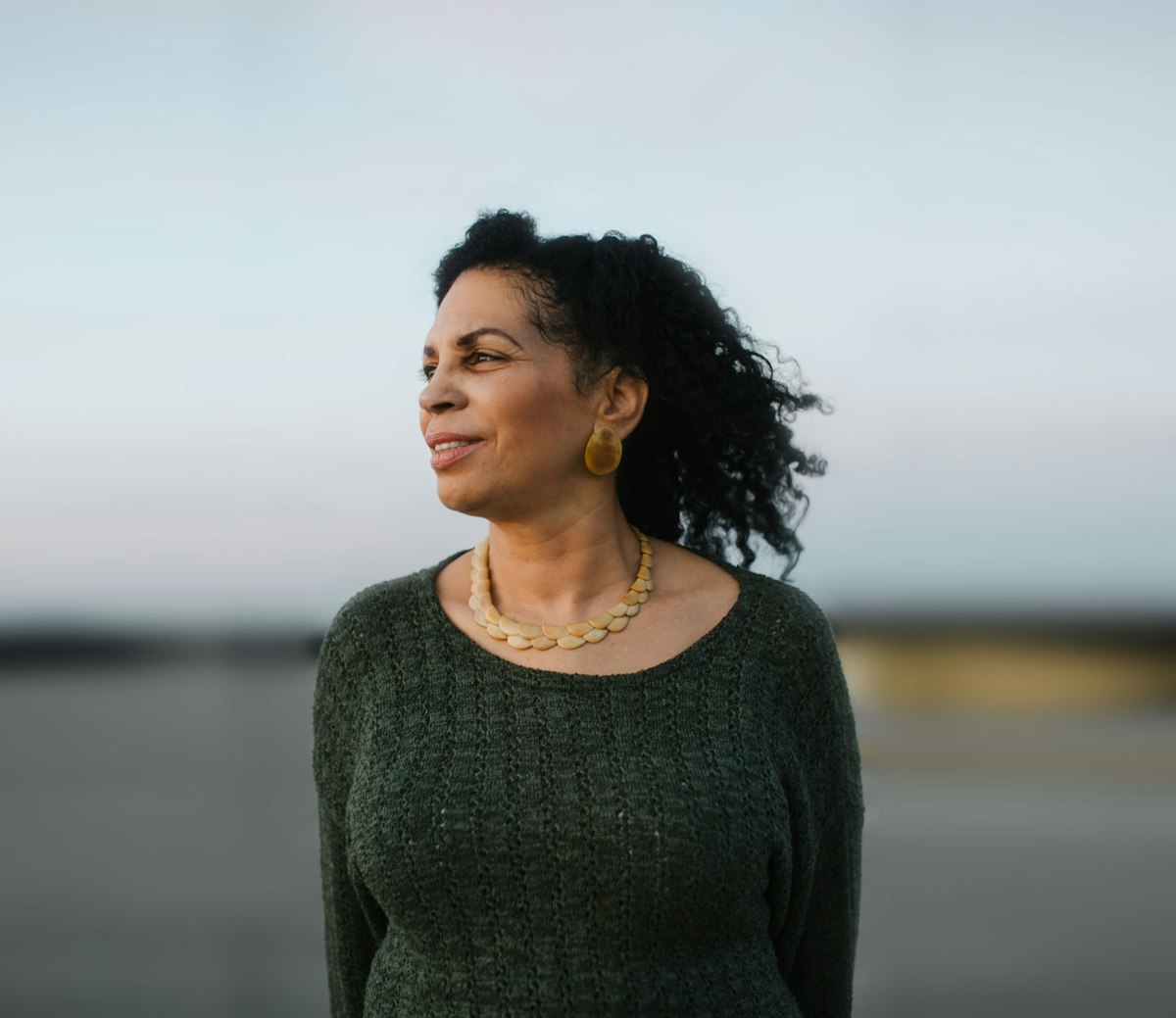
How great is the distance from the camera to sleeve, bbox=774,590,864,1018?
1717 millimetres

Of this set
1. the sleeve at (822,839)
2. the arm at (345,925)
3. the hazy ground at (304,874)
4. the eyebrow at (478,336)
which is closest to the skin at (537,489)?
the eyebrow at (478,336)

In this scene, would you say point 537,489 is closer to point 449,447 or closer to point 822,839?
point 449,447

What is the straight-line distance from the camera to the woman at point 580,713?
59.8 inches

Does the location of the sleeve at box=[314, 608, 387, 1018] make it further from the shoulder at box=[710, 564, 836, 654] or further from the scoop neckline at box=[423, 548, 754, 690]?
the shoulder at box=[710, 564, 836, 654]

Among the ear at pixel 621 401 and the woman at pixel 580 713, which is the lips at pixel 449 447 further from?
the ear at pixel 621 401

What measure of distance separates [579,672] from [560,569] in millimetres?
178

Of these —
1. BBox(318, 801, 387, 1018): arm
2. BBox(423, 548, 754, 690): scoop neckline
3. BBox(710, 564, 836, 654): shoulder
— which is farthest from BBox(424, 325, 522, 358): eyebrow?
BBox(318, 801, 387, 1018): arm

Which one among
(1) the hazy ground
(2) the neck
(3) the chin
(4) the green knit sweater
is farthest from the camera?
(1) the hazy ground

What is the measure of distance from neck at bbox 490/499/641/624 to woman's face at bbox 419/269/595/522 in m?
0.05

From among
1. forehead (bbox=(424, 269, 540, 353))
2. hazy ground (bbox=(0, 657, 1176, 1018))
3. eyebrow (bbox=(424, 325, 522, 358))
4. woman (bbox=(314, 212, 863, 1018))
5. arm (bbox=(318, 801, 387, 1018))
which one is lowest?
hazy ground (bbox=(0, 657, 1176, 1018))

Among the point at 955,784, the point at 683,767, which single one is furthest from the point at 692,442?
the point at 955,784

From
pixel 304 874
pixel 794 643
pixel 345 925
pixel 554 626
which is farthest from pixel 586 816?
pixel 304 874

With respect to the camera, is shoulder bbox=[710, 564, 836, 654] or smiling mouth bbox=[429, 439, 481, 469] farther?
shoulder bbox=[710, 564, 836, 654]

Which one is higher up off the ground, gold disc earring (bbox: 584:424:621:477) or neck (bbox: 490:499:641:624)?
gold disc earring (bbox: 584:424:621:477)
